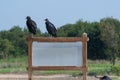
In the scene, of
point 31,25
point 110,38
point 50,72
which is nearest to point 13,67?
point 50,72

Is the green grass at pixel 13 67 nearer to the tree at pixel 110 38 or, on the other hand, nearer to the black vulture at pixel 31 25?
the tree at pixel 110 38

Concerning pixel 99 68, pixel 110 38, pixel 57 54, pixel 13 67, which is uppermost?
pixel 110 38

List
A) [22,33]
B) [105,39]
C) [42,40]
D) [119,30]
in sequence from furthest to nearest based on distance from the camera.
→ [22,33], [119,30], [105,39], [42,40]

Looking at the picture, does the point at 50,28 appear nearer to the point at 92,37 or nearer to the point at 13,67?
the point at 13,67

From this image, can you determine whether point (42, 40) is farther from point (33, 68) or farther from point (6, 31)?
point (6, 31)

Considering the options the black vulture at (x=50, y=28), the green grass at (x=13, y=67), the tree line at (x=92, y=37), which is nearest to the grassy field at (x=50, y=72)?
the green grass at (x=13, y=67)

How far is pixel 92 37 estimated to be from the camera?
61.4 m

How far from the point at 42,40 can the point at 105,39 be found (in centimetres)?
3887

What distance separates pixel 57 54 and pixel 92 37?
46.6m

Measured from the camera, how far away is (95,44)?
199 feet

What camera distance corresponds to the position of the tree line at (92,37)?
53669mm

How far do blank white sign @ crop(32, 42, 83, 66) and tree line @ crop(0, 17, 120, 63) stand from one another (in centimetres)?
3482

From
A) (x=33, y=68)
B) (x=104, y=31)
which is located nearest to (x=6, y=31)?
(x=104, y=31)

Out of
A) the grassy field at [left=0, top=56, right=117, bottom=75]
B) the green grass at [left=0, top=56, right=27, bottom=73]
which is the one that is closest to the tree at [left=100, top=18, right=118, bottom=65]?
the grassy field at [left=0, top=56, right=117, bottom=75]
